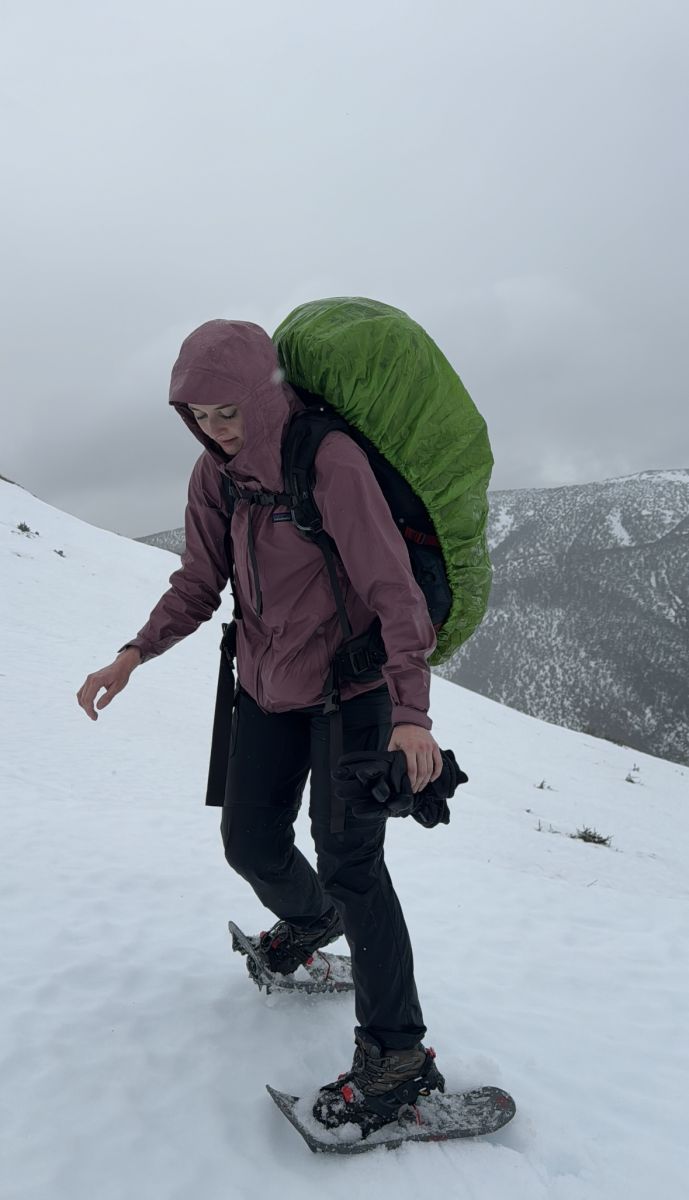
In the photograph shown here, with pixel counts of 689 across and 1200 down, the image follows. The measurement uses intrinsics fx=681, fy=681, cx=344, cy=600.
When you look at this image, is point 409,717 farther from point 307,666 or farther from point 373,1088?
point 373,1088

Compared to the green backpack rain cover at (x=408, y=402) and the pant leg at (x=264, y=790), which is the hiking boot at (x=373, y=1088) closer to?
the pant leg at (x=264, y=790)

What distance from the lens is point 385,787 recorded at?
1951 millimetres

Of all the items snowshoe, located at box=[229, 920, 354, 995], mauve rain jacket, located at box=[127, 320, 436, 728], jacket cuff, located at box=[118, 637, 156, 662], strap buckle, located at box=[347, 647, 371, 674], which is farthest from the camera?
snowshoe, located at box=[229, 920, 354, 995]

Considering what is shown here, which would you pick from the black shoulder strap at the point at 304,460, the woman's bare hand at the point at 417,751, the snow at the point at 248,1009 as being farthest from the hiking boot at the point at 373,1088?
the black shoulder strap at the point at 304,460

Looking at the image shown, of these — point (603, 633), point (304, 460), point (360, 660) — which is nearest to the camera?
point (304, 460)

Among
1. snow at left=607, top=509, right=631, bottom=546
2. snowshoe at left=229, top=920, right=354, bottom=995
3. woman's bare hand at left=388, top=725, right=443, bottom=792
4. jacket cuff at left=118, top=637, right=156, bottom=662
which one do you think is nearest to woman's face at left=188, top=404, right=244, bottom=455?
jacket cuff at left=118, top=637, right=156, bottom=662

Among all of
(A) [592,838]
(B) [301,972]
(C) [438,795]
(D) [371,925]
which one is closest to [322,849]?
(D) [371,925]

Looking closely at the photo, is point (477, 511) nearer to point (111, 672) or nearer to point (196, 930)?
point (111, 672)

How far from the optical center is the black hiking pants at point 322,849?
7.59 ft

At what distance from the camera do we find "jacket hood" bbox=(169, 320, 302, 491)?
2170 millimetres

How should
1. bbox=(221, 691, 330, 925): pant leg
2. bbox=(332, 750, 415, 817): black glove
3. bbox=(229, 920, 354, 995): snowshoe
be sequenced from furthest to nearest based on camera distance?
1. bbox=(229, 920, 354, 995): snowshoe
2. bbox=(221, 691, 330, 925): pant leg
3. bbox=(332, 750, 415, 817): black glove

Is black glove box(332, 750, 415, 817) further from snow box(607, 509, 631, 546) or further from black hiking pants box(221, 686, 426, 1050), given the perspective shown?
snow box(607, 509, 631, 546)

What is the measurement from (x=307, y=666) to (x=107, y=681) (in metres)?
0.86

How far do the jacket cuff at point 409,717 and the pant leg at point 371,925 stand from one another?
0.43 meters
